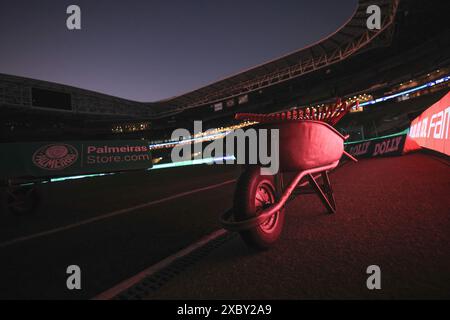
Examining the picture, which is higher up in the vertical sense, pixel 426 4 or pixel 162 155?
pixel 426 4

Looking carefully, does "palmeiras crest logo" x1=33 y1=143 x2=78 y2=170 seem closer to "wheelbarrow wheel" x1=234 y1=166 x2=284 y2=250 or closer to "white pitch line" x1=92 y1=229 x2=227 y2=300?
"white pitch line" x1=92 y1=229 x2=227 y2=300

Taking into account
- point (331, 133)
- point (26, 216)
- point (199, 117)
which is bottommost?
point (26, 216)

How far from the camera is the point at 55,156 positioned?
834cm

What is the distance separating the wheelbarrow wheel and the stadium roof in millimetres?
31501

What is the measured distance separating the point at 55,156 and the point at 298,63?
142ft

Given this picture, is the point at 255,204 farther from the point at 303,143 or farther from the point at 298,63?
the point at 298,63

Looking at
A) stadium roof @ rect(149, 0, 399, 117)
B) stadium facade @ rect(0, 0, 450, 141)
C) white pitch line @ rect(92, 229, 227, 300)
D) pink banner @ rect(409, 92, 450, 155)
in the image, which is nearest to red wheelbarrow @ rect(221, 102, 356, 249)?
white pitch line @ rect(92, 229, 227, 300)

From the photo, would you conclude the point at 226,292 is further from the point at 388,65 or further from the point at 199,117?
the point at 199,117

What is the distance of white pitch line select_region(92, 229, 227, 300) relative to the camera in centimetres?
178

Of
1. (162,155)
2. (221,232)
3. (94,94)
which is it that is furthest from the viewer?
(162,155)

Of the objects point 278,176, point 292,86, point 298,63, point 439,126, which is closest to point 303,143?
point 278,176

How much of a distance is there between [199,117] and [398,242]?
5818 centimetres
